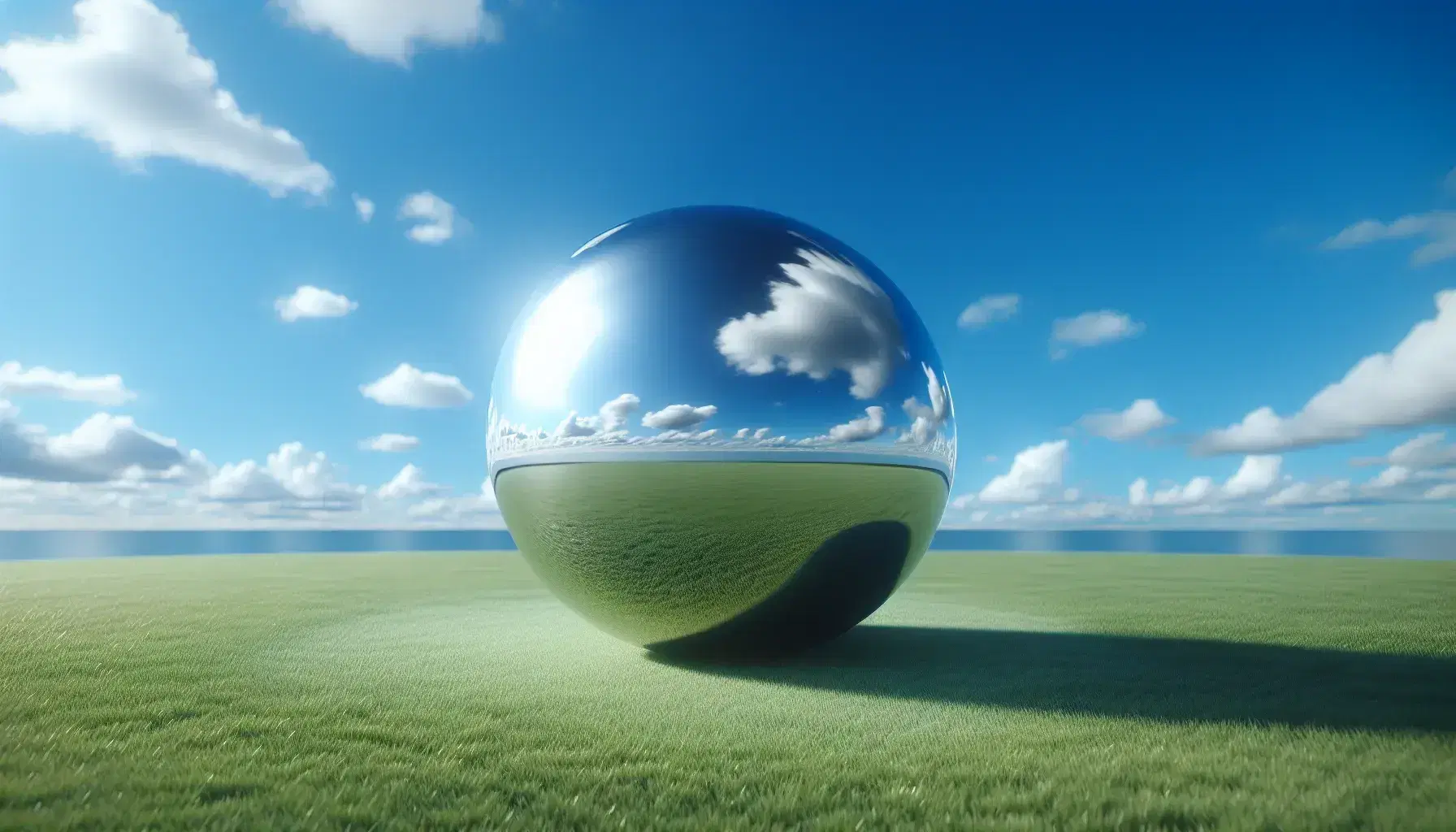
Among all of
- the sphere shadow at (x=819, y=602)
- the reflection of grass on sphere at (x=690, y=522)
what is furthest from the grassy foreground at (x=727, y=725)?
the reflection of grass on sphere at (x=690, y=522)

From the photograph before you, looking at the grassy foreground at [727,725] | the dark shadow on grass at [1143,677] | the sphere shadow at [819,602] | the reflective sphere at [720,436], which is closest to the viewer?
the grassy foreground at [727,725]

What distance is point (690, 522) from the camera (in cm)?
689

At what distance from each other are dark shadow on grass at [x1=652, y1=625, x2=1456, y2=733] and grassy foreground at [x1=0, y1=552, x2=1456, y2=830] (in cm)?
4

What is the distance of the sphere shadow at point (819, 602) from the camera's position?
24.1 feet

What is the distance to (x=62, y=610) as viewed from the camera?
12391 millimetres

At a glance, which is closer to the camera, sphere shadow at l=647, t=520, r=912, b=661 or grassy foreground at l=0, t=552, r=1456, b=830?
grassy foreground at l=0, t=552, r=1456, b=830

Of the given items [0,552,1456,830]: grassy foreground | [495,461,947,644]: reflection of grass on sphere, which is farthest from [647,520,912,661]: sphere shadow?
[0,552,1456,830]: grassy foreground

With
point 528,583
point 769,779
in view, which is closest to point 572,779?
point 769,779

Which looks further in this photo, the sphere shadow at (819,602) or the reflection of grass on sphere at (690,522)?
the sphere shadow at (819,602)

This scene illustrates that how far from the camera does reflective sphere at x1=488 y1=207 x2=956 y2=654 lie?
6.76m

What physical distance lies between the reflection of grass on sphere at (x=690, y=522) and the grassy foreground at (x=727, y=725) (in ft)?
2.66

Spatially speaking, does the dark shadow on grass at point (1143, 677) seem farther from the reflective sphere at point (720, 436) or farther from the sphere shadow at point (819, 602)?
the reflective sphere at point (720, 436)

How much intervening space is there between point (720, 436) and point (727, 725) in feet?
7.34

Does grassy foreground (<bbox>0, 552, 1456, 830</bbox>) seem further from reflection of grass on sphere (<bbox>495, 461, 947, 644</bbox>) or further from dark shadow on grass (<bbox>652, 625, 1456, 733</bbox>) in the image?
reflection of grass on sphere (<bbox>495, 461, 947, 644</bbox>)
